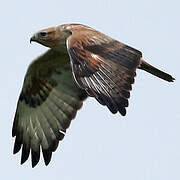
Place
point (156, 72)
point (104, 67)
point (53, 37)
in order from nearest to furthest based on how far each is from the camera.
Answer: point (104, 67)
point (156, 72)
point (53, 37)

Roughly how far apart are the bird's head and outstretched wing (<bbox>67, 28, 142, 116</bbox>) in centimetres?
92

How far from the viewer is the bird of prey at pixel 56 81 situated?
1155cm

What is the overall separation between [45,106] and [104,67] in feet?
10.7

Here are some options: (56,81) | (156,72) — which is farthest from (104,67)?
(56,81)

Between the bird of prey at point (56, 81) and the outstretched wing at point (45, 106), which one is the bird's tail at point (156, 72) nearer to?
the bird of prey at point (56, 81)

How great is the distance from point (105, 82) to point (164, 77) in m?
2.27

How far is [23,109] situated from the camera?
46.7 feet

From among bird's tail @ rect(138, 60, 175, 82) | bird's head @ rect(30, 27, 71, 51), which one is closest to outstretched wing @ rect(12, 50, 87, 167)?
bird's head @ rect(30, 27, 71, 51)

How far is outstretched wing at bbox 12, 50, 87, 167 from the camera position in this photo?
45.5 ft

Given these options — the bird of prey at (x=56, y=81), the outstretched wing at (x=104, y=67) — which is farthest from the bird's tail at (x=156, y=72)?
the outstretched wing at (x=104, y=67)

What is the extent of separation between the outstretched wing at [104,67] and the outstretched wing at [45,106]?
2016mm

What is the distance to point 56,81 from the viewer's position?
1420 cm

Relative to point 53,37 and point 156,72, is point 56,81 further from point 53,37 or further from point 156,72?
point 156,72

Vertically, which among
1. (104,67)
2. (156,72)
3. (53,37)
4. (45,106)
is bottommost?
(45,106)
